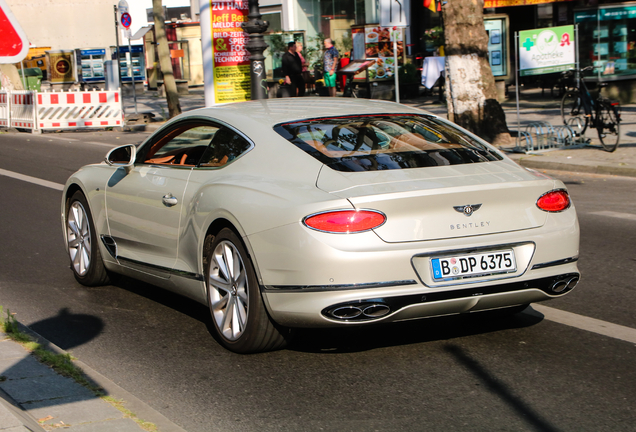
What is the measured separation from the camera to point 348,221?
13.6ft

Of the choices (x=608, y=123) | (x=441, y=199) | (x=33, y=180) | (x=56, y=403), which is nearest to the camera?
(x=56, y=403)

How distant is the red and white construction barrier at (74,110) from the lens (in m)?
23.7

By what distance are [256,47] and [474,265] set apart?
13642 mm

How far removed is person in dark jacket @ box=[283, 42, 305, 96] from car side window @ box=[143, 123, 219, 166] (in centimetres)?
1626

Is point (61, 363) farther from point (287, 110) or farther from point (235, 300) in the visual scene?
point (287, 110)

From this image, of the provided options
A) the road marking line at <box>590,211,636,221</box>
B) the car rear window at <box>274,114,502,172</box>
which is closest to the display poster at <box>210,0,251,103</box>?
the road marking line at <box>590,211,636,221</box>

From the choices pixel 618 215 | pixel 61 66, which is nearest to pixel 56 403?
pixel 618 215

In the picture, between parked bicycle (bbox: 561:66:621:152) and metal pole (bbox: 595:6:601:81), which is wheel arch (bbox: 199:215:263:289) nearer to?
parked bicycle (bbox: 561:66:621:152)

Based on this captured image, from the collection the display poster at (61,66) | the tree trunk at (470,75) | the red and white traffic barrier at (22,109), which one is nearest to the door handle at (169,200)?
the tree trunk at (470,75)

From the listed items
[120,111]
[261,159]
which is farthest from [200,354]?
[120,111]

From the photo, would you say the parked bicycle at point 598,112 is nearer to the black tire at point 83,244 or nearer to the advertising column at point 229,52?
the advertising column at point 229,52

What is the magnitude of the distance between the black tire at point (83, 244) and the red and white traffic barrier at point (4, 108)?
2000 cm

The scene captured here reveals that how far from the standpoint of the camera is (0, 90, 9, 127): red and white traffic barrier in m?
25.4

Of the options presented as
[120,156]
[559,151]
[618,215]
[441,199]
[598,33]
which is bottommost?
[618,215]
